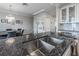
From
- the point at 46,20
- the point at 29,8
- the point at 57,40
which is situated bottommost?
the point at 57,40

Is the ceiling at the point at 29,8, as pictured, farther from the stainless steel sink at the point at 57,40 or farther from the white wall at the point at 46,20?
the stainless steel sink at the point at 57,40

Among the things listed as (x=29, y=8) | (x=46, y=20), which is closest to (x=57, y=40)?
(x=46, y=20)

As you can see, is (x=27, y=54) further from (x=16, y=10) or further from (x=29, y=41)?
(x=16, y=10)

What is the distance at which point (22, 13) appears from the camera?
1.57 meters

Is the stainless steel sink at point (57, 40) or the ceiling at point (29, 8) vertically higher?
the ceiling at point (29, 8)

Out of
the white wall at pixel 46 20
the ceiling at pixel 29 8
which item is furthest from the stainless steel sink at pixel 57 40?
the ceiling at pixel 29 8

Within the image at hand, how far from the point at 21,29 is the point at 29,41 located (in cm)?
23

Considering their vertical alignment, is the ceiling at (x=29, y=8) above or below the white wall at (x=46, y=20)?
above

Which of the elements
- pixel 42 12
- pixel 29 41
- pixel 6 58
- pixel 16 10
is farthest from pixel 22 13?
pixel 6 58

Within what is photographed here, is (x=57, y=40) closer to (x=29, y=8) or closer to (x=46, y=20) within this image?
(x=46, y=20)

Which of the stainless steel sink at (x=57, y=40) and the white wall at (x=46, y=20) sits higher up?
the white wall at (x=46, y=20)

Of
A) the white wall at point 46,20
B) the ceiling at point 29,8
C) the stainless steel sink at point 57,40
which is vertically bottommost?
the stainless steel sink at point 57,40

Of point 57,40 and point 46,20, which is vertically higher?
point 46,20

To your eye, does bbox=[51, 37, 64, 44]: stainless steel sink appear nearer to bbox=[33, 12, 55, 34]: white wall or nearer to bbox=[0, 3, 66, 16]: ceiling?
bbox=[33, 12, 55, 34]: white wall
